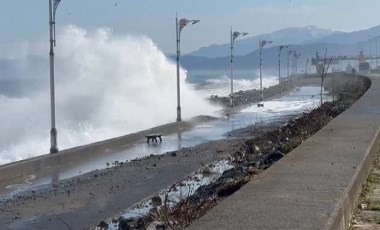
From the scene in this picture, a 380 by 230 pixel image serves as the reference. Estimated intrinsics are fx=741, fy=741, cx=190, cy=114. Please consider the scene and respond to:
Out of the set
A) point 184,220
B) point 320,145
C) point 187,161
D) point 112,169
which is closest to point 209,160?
point 187,161

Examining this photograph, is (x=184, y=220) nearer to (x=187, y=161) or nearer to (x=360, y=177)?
(x=360, y=177)

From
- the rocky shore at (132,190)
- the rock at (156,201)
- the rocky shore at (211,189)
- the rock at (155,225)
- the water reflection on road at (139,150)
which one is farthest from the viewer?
the water reflection on road at (139,150)

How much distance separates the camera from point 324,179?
7.69 meters

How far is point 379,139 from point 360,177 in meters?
5.03

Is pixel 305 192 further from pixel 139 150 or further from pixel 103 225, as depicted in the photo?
pixel 139 150

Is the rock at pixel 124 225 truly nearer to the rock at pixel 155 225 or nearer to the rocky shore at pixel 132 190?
the rocky shore at pixel 132 190

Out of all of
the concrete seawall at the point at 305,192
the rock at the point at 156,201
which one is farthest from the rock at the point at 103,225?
the concrete seawall at the point at 305,192

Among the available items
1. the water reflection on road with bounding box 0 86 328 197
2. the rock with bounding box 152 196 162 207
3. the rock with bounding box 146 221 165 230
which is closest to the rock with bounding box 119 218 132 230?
the rock with bounding box 146 221 165 230

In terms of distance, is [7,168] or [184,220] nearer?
[184,220]

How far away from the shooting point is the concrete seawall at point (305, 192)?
226 inches

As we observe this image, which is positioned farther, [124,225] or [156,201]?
[156,201]

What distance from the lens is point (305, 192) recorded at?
6.96 meters

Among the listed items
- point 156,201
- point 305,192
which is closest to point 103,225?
point 156,201

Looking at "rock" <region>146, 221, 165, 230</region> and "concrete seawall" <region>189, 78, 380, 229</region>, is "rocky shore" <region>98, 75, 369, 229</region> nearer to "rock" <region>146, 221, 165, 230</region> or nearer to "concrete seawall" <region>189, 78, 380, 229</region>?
"rock" <region>146, 221, 165, 230</region>
